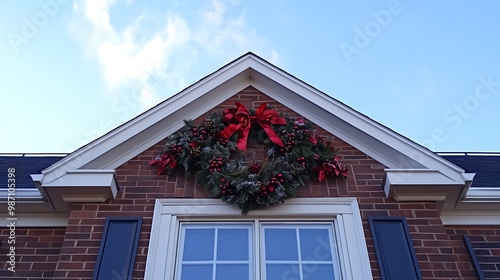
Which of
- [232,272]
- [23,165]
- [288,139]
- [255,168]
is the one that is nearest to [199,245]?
[232,272]

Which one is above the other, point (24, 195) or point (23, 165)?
point (23, 165)

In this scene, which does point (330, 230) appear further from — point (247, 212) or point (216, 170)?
point (216, 170)

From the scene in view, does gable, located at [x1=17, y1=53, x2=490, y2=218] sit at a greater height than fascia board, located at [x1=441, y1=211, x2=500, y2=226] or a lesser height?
greater

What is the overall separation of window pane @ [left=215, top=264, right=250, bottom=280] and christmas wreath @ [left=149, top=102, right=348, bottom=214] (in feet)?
1.91

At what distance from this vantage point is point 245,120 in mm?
5543

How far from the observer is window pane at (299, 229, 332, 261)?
452cm

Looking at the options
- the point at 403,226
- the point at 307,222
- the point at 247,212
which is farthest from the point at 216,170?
the point at 403,226

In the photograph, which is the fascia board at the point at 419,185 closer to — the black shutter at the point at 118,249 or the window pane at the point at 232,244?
the window pane at the point at 232,244

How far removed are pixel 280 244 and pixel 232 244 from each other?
460mm

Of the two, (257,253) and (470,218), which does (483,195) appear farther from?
(257,253)

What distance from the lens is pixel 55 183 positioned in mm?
4852

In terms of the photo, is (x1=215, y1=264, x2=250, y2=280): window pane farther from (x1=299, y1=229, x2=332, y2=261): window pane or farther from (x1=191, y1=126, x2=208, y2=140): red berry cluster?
(x1=191, y1=126, x2=208, y2=140): red berry cluster

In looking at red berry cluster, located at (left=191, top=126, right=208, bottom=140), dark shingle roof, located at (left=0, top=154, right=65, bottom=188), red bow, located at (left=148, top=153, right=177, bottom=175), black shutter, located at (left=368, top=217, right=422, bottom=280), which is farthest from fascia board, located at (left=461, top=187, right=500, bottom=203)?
dark shingle roof, located at (left=0, top=154, right=65, bottom=188)

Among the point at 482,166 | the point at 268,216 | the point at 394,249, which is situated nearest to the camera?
the point at 394,249
